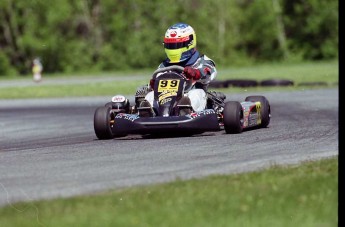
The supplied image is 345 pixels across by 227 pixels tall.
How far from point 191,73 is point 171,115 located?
657 millimetres

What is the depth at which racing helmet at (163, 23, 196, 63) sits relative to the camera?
1259 cm

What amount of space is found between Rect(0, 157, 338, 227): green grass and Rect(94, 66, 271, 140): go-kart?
3830 mm

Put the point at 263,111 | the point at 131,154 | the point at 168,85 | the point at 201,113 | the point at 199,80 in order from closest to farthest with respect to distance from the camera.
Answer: the point at 131,154 → the point at 201,113 → the point at 168,85 → the point at 199,80 → the point at 263,111

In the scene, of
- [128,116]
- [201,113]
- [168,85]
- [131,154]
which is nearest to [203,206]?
[131,154]

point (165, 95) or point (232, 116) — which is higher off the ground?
point (165, 95)

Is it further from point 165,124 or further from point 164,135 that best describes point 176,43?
point 165,124

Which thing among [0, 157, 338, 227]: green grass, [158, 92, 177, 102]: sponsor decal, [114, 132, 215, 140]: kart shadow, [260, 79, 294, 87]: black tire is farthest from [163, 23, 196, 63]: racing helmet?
[260, 79, 294, 87]: black tire

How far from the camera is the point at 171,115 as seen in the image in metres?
11.8

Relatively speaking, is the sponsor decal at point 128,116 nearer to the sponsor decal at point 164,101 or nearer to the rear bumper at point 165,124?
the rear bumper at point 165,124

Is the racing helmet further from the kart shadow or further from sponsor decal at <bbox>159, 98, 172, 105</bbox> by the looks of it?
the kart shadow

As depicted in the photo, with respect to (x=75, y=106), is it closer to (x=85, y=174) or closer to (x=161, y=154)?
(x=161, y=154)

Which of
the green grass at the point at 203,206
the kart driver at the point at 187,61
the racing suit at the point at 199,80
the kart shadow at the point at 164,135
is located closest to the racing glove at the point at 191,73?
the kart driver at the point at 187,61

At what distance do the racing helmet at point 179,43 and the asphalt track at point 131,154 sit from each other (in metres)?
1.27

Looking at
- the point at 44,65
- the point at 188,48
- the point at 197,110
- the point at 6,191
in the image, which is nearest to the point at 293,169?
the point at 6,191
